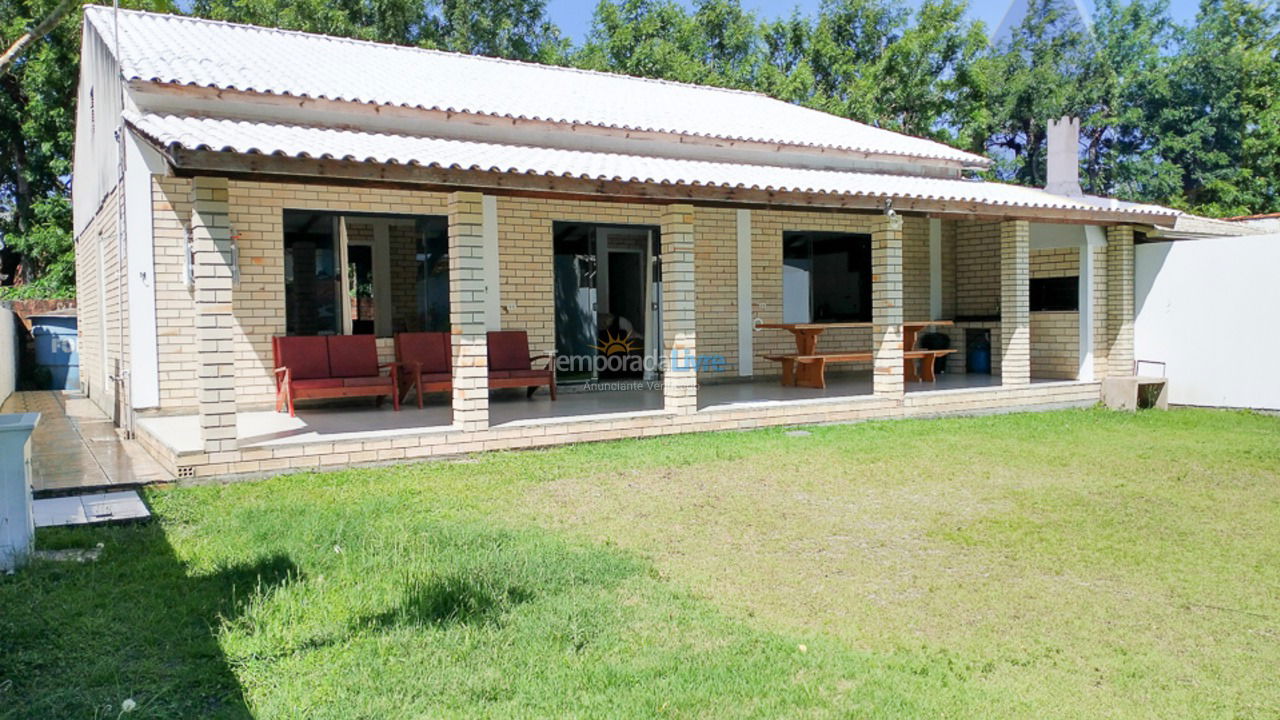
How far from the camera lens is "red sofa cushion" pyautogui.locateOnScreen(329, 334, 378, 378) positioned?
10.4 meters

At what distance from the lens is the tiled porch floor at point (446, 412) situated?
8.24 m

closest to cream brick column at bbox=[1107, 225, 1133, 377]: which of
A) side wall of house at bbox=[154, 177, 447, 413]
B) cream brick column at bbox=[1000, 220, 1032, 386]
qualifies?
cream brick column at bbox=[1000, 220, 1032, 386]

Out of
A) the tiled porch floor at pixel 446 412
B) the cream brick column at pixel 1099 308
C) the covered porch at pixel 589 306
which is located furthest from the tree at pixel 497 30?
the cream brick column at pixel 1099 308

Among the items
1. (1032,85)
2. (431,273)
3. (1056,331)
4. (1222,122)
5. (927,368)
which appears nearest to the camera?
(431,273)

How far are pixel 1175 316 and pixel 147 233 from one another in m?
13.3

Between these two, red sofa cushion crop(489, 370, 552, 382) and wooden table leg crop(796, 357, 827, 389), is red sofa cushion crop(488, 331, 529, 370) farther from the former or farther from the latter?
wooden table leg crop(796, 357, 827, 389)

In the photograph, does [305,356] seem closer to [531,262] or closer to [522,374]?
[522,374]

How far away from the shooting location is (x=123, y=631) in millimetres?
3975

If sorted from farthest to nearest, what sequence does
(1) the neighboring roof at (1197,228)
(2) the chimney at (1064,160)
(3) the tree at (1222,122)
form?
1. (3) the tree at (1222,122)
2. (2) the chimney at (1064,160)
3. (1) the neighboring roof at (1197,228)

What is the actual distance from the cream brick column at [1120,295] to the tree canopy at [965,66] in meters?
14.8

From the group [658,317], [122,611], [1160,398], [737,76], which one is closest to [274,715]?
[122,611]

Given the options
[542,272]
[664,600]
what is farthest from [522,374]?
[664,600]

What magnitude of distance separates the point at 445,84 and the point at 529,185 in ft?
15.8

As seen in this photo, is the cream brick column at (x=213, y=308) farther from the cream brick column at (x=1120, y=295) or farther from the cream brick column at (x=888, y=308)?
the cream brick column at (x=1120, y=295)
